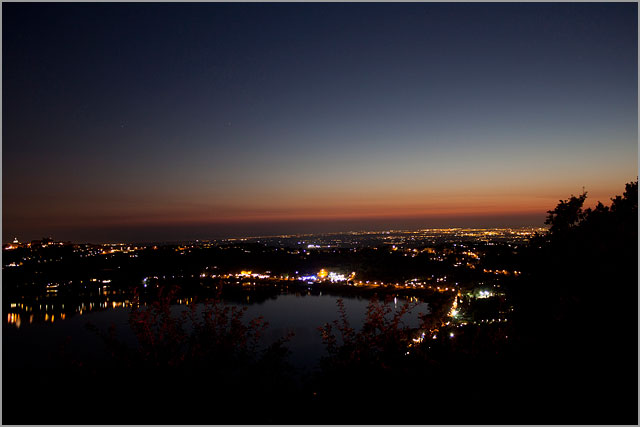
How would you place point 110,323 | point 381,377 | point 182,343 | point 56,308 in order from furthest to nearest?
point 56,308 → point 110,323 → point 182,343 → point 381,377

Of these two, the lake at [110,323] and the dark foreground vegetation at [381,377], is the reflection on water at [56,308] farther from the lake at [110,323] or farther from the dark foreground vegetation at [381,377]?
the dark foreground vegetation at [381,377]

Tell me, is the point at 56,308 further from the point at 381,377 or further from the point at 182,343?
the point at 381,377

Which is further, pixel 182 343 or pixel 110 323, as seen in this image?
pixel 110 323

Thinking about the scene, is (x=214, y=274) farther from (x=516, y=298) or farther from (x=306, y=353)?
(x=516, y=298)

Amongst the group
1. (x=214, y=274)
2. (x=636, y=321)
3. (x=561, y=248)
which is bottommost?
(x=214, y=274)

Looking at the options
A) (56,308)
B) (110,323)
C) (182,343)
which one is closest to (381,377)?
(182,343)

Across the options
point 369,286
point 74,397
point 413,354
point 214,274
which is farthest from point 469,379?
point 214,274

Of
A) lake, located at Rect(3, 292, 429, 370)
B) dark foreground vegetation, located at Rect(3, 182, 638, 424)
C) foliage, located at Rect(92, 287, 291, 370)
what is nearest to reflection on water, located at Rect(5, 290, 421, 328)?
lake, located at Rect(3, 292, 429, 370)

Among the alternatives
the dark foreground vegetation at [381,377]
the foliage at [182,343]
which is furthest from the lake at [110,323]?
the dark foreground vegetation at [381,377]
